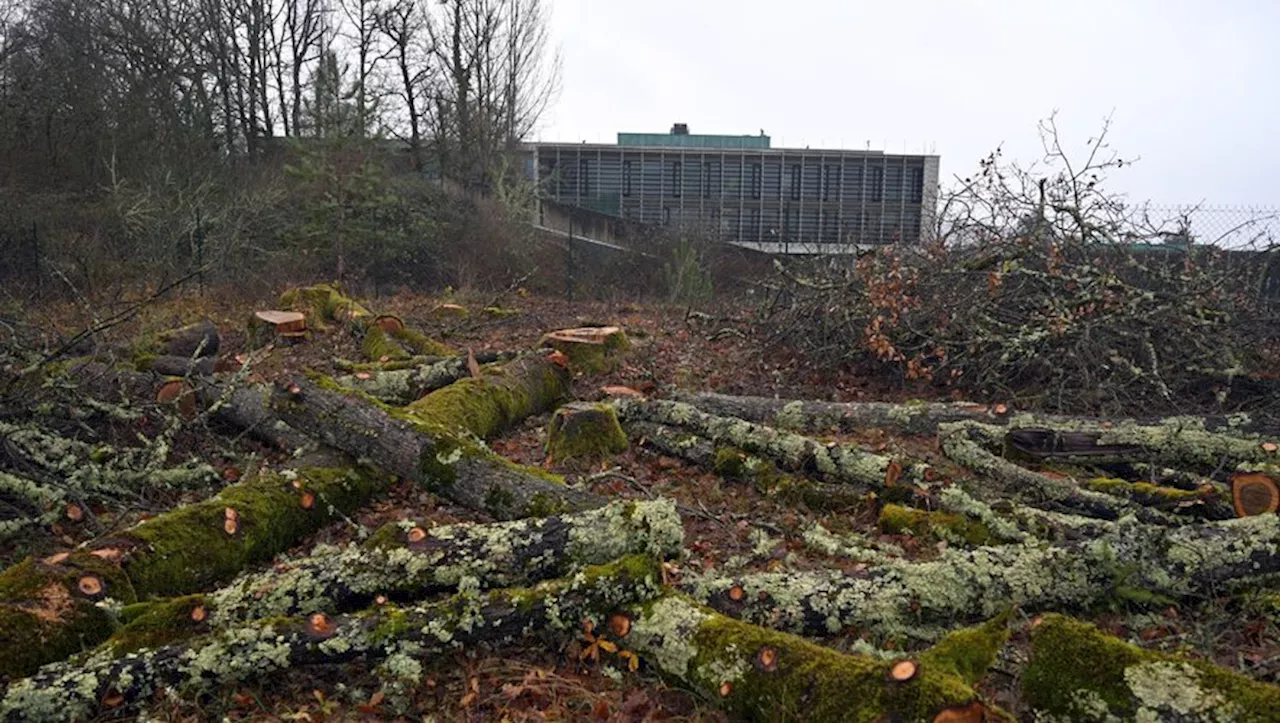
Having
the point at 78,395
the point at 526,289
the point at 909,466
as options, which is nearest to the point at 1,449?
the point at 78,395

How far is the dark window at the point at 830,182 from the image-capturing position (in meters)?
32.9

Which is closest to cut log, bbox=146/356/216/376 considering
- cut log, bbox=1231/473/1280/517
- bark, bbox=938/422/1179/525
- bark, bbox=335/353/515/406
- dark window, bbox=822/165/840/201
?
bark, bbox=335/353/515/406

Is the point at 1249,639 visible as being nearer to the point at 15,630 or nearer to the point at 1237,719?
the point at 1237,719

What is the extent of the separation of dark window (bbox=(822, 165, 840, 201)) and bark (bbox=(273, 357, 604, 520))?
1149 inches

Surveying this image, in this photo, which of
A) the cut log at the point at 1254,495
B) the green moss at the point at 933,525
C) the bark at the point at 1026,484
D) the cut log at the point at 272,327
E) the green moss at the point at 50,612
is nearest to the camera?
the green moss at the point at 50,612

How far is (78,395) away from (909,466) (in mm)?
5352

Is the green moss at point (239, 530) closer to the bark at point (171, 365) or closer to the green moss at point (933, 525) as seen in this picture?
the bark at point (171, 365)

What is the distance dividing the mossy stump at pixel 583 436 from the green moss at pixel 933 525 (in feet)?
6.74

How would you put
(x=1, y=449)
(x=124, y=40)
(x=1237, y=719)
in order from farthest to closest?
(x=124, y=40) < (x=1, y=449) < (x=1237, y=719)

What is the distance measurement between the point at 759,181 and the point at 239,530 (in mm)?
31482

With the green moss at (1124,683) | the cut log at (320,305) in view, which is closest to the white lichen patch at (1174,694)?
the green moss at (1124,683)

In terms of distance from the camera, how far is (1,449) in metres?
4.47

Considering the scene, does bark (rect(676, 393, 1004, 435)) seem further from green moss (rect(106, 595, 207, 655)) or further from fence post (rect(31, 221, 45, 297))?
fence post (rect(31, 221, 45, 297))

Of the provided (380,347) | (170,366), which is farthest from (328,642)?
(380,347)
